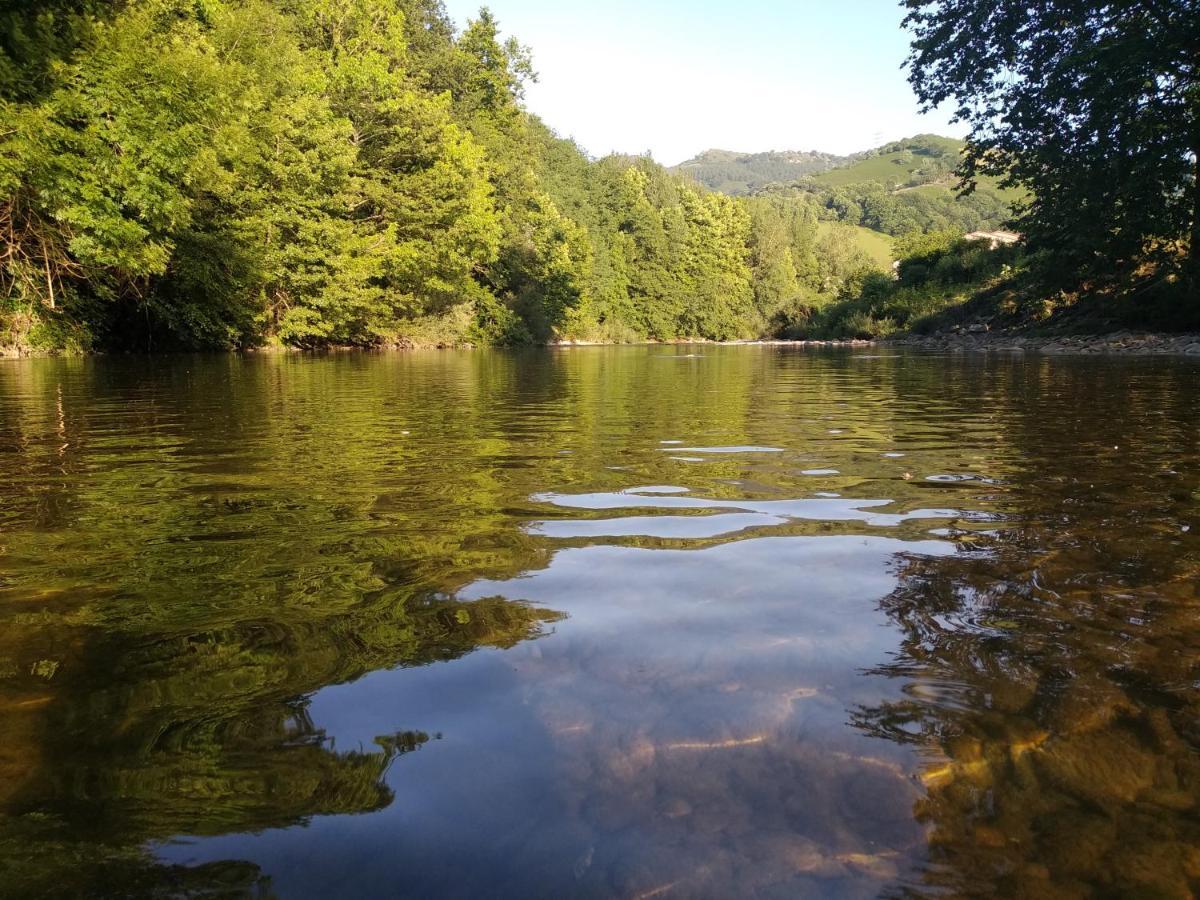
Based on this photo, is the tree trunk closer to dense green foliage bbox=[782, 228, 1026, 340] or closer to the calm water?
dense green foliage bbox=[782, 228, 1026, 340]

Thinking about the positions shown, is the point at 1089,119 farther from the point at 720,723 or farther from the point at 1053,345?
the point at 720,723

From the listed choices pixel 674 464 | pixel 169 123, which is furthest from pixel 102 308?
pixel 674 464

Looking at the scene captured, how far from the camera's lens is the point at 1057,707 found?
177cm

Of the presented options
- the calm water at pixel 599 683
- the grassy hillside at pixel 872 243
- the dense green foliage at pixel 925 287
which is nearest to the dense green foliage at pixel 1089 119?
the dense green foliage at pixel 925 287

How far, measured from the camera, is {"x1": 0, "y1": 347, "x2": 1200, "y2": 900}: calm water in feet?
4.22

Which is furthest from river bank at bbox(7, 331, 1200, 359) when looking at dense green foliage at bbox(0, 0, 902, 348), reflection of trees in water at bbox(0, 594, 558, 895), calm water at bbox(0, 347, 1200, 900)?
reflection of trees in water at bbox(0, 594, 558, 895)

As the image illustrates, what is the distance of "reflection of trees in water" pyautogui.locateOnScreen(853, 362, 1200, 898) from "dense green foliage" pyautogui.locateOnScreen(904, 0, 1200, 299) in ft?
59.1

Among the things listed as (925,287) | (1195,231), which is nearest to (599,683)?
(1195,231)

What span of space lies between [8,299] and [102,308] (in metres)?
4.02

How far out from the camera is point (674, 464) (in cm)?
514

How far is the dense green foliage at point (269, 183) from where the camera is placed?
15250 millimetres

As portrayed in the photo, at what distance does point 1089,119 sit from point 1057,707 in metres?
21.5

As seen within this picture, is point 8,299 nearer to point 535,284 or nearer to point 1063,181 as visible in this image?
point 1063,181

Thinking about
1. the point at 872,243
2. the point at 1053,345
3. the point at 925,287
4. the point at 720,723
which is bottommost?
the point at 720,723
